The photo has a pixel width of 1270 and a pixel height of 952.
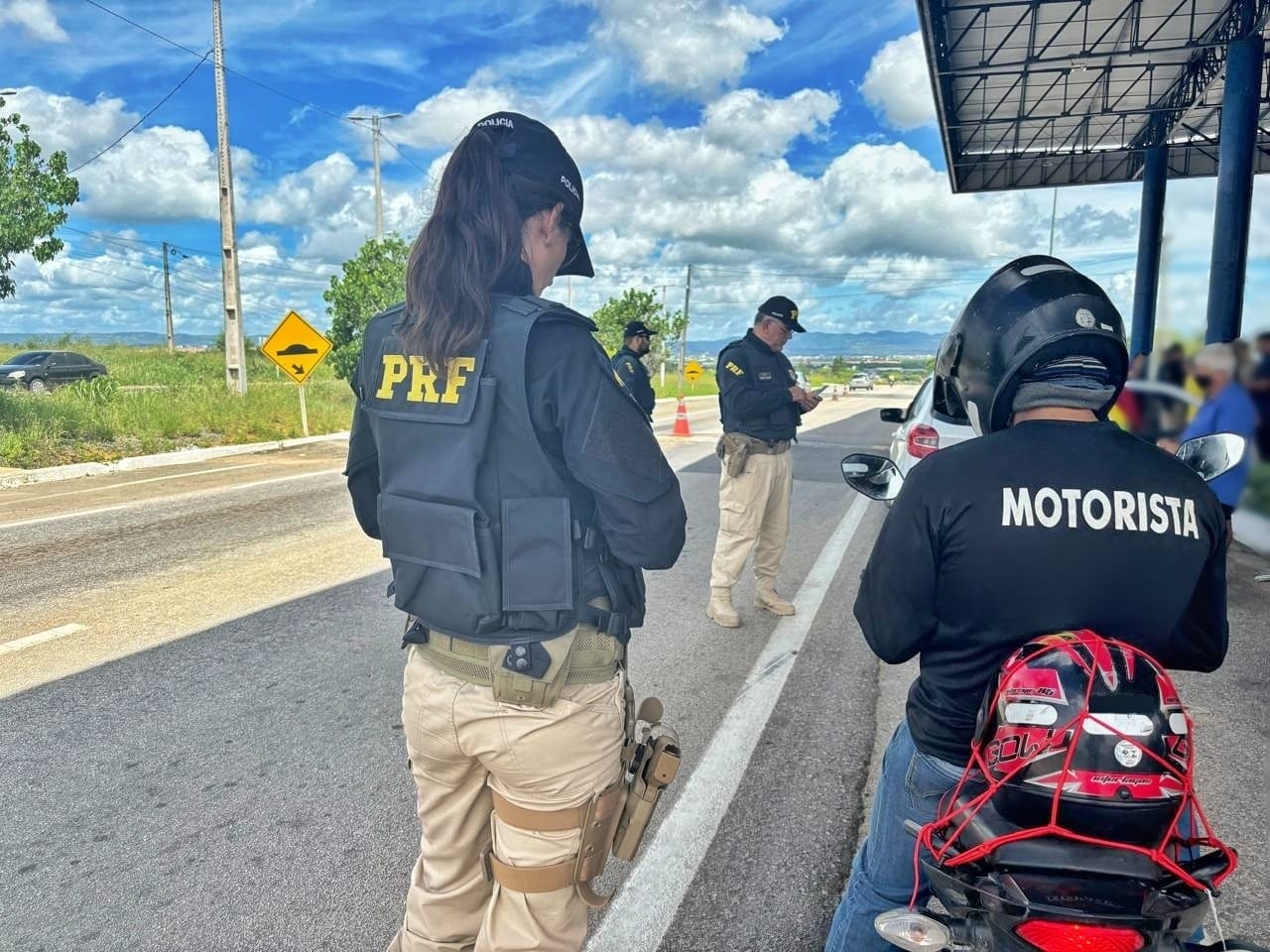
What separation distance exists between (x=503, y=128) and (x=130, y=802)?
265cm

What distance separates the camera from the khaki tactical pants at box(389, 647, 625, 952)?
1.65 metres

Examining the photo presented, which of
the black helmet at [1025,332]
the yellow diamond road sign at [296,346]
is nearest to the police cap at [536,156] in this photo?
the black helmet at [1025,332]

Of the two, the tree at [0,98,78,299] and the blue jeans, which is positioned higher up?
the tree at [0,98,78,299]

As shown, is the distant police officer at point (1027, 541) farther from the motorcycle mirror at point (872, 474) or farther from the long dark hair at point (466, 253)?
the long dark hair at point (466, 253)

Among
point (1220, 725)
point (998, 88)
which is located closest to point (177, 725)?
point (1220, 725)

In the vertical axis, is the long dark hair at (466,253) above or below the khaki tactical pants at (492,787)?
above

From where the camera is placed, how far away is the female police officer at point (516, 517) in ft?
5.20

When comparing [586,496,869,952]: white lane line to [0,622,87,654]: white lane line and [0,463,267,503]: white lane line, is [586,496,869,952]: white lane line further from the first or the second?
[0,463,267,503]: white lane line

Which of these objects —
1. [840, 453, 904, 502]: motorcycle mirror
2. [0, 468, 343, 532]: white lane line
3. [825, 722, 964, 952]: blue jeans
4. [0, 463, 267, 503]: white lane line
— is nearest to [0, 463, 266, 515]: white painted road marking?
[0, 463, 267, 503]: white lane line

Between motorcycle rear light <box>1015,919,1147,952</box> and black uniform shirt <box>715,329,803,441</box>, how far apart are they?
12.9ft

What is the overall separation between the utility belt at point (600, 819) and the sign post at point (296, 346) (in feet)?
46.4

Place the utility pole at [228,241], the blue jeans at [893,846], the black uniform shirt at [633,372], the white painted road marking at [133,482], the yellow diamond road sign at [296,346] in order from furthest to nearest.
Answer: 1. the utility pole at [228,241]
2. the yellow diamond road sign at [296,346]
3. the white painted road marking at [133,482]
4. the black uniform shirt at [633,372]
5. the blue jeans at [893,846]

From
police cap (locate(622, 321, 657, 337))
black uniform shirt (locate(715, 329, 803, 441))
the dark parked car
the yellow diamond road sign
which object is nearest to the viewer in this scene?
black uniform shirt (locate(715, 329, 803, 441))

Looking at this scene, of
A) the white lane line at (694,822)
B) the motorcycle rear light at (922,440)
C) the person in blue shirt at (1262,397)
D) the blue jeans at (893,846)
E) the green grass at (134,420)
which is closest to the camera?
the person in blue shirt at (1262,397)
